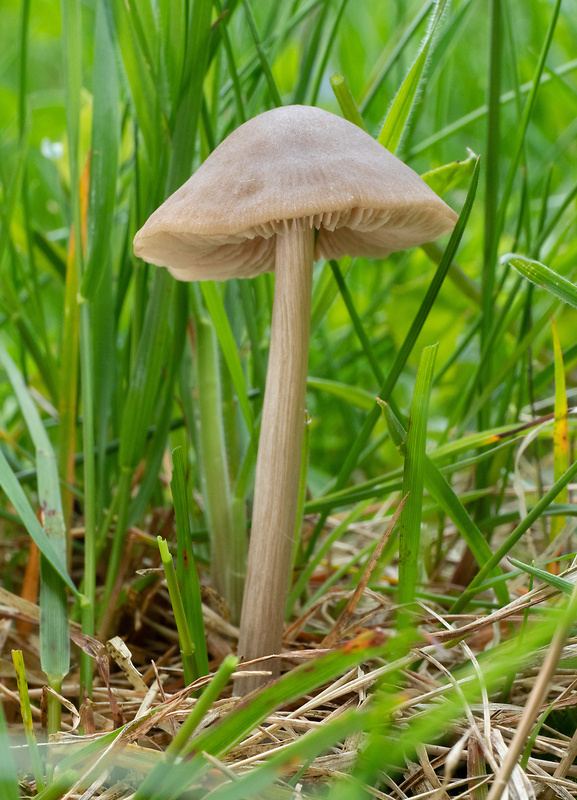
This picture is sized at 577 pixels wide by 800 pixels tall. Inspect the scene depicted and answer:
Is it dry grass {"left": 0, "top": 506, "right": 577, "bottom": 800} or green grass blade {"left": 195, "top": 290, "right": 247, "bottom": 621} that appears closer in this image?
dry grass {"left": 0, "top": 506, "right": 577, "bottom": 800}

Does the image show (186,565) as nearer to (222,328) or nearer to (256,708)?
(256,708)

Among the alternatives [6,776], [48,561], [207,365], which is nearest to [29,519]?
[48,561]

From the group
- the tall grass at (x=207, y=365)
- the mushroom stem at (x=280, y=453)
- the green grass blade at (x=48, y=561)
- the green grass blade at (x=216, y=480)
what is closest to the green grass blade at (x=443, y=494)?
the tall grass at (x=207, y=365)

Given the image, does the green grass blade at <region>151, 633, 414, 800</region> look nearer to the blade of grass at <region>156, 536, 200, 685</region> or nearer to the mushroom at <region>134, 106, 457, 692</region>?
the blade of grass at <region>156, 536, 200, 685</region>

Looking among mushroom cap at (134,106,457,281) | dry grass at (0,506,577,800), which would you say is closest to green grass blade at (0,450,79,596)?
dry grass at (0,506,577,800)

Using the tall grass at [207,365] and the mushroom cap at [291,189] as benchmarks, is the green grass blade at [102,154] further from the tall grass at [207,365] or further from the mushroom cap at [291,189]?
the mushroom cap at [291,189]

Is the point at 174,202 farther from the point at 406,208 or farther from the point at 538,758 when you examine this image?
the point at 538,758

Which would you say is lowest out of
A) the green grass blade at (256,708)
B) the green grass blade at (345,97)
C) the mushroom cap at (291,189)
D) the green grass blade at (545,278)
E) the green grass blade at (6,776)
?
the green grass blade at (6,776)
